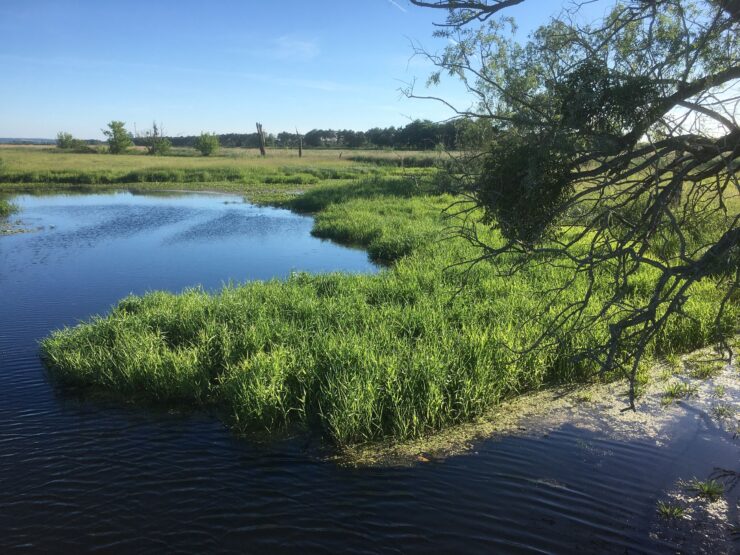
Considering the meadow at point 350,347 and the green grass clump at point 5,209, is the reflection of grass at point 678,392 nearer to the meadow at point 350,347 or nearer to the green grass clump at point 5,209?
the meadow at point 350,347

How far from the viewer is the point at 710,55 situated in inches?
153

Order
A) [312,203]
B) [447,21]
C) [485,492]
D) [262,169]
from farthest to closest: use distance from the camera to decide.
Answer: [262,169] < [312,203] < [485,492] < [447,21]

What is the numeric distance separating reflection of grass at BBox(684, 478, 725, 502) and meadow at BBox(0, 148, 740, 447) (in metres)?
1.72

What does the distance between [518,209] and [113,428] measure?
17.4 ft

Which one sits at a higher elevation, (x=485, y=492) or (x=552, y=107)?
(x=552, y=107)

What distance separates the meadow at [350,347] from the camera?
6078 millimetres

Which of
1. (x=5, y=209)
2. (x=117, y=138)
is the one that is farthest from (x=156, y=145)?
(x=5, y=209)

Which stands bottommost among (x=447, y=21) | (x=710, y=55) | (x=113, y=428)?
(x=113, y=428)

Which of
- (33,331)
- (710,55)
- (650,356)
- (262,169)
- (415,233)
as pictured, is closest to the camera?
(710,55)

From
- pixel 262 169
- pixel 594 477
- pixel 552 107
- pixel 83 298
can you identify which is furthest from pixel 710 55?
pixel 262 169

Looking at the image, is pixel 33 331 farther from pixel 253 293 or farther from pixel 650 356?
pixel 650 356

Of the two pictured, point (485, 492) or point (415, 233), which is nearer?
point (485, 492)

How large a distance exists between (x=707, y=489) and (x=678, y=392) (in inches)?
85.6

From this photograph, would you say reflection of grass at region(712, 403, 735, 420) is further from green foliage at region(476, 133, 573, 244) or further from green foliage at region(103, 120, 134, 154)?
green foliage at region(103, 120, 134, 154)
